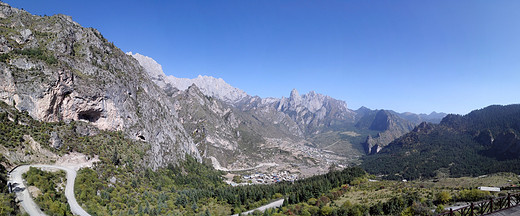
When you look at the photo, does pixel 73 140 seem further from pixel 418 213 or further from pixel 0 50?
pixel 418 213

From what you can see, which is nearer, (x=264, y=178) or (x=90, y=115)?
(x=90, y=115)

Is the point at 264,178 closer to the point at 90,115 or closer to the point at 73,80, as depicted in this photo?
the point at 90,115

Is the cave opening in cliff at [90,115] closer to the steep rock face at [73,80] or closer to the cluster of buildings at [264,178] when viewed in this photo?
the steep rock face at [73,80]

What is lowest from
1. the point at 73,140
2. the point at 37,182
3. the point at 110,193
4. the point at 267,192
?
the point at 267,192

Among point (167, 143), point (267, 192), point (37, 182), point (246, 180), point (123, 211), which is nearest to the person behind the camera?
point (37, 182)

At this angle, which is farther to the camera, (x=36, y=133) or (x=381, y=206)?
(x=36, y=133)

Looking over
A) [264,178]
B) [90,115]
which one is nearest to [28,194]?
[90,115]

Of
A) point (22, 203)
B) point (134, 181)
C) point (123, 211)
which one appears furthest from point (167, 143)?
point (22, 203)
